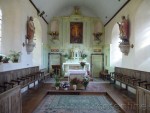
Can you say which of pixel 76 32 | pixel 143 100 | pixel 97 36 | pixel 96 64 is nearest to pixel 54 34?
pixel 76 32

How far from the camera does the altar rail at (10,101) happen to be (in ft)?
9.73

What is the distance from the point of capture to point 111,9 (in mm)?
10969

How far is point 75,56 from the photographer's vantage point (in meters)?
14.1

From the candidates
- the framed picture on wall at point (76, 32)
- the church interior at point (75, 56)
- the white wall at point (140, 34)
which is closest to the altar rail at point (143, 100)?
the church interior at point (75, 56)

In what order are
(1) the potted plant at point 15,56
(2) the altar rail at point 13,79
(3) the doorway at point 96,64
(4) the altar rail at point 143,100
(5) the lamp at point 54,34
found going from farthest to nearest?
(3) the doorway at point 96,64 → (5) the lamp at point 54,34 → (1) the potted plant at point 15,56 → (2) the altar rail at point 13,79 → (4) the altar rail at point 143,100

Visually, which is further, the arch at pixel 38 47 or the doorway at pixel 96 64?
the doorway at pixel 96 64

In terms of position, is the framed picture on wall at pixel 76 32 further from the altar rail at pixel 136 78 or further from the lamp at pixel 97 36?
the altar rail at pixel 136 78

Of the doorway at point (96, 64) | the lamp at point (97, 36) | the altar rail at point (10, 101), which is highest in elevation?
the lamp at point (97, 36)

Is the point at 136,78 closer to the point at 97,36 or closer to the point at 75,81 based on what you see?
the point at 75,81

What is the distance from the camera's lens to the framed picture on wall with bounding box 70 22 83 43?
48.6 feet

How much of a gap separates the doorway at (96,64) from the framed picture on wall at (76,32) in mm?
1602

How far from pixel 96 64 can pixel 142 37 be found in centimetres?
717

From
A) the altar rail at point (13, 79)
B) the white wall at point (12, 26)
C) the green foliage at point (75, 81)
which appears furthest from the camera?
the green foliage at point (75, 81)

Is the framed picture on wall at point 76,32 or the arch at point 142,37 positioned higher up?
the framed picture on wall at point 76,32
